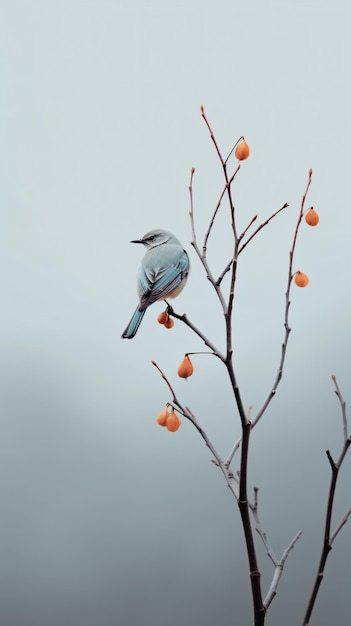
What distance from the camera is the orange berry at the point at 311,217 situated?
74 cm

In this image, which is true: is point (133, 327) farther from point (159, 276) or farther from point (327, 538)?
point (327, 538)

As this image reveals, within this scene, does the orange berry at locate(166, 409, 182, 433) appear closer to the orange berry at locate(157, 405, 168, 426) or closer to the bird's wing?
the orange berry at locate(157, 405, 168, 426)

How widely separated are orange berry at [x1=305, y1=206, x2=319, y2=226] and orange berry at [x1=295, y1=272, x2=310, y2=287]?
2.5 inches

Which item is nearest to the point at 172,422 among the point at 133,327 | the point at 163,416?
the point at 163,416

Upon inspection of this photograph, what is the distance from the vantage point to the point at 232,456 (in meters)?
0.72

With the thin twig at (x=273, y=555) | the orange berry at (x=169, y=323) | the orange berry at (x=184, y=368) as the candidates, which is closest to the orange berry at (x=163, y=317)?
the orange berry at (x=169, y=323)

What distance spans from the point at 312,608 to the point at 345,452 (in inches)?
6.5

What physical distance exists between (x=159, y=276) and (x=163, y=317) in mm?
145

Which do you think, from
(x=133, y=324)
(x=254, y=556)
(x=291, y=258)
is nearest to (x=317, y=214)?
(x=291, y=258)

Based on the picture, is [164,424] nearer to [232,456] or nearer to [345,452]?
[232,456]

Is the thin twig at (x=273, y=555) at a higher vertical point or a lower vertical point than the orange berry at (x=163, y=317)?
lower

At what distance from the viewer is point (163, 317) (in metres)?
0.81

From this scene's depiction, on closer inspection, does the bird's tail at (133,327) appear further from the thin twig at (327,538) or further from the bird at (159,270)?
the thin twig at (327,538)

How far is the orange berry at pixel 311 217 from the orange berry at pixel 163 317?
22cm
